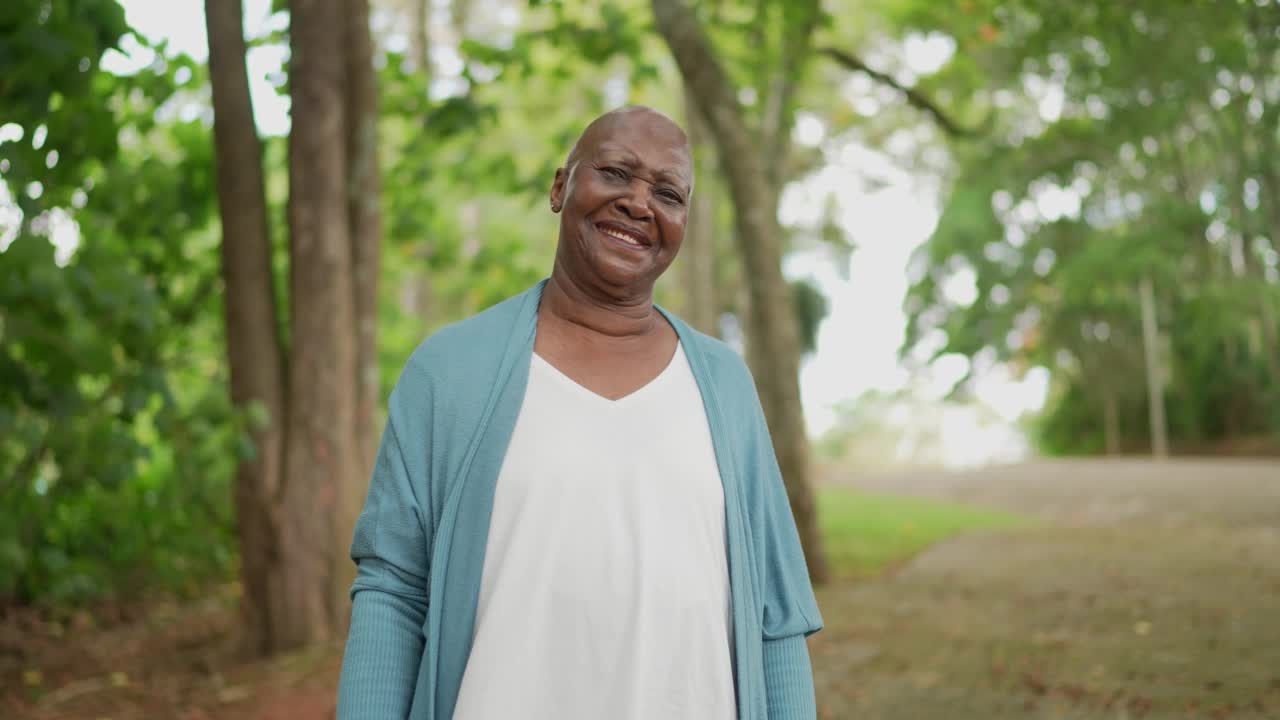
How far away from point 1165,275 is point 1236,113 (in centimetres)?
686

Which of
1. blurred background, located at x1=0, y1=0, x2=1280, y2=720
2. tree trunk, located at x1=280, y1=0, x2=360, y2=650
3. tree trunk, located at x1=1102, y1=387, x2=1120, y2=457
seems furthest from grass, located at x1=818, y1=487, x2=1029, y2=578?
tree trunk, located at x1=1102, y1=387, x2=1120, y2=457

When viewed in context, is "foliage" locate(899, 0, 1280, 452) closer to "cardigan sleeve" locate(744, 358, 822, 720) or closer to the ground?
the ground

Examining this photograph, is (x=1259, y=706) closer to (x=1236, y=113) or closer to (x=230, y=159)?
(x=230, y=159)

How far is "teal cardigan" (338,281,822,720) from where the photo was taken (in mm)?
2088

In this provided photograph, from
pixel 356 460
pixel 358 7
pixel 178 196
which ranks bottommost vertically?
pixel 356 460

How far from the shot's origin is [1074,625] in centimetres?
707

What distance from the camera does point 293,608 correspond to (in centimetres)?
694

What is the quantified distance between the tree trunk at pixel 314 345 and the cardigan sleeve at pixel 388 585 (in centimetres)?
501

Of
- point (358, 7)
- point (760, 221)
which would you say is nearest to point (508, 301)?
point (358, 7)

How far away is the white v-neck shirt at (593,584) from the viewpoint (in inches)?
81.0

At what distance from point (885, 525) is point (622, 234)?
42.1ft

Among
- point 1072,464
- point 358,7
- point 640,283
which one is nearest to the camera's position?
point 640,283

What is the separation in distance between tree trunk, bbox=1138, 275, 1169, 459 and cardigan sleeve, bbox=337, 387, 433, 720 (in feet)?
88.0

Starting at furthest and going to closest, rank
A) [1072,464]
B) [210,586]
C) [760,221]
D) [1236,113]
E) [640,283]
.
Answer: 1. [1072,464]
2. [1236,113]
3. [210,586]
4. [760,221]
5. [640,283]
